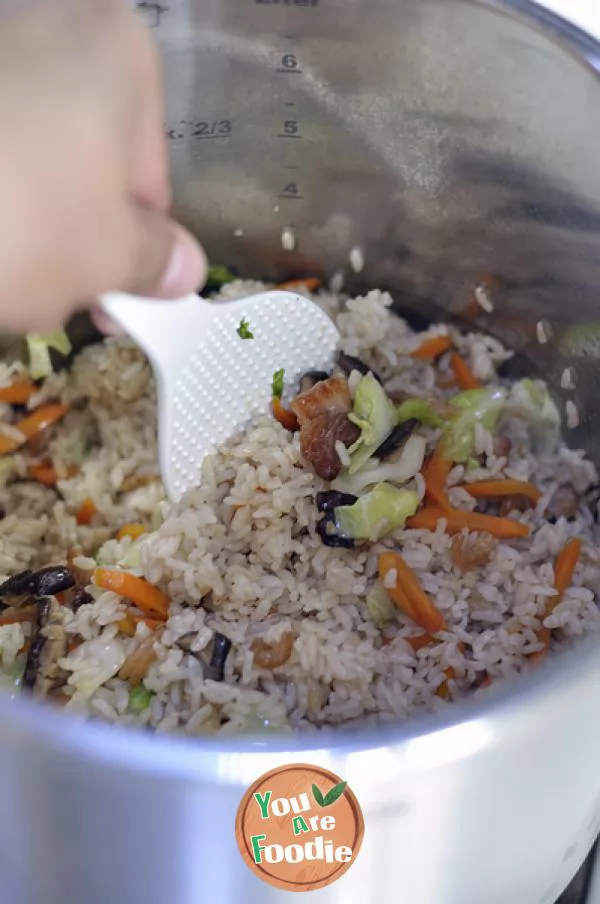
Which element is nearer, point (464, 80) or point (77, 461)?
point (464, 80)

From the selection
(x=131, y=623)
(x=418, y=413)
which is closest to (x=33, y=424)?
(x=131, y=623)

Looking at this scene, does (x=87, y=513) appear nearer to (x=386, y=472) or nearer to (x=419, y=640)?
(x=386, y=472)

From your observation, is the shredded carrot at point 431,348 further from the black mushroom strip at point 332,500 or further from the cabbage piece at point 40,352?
the cabbage piece at point 40,352

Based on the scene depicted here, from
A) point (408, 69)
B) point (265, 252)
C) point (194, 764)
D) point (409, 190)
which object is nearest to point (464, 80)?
point (408, 69)

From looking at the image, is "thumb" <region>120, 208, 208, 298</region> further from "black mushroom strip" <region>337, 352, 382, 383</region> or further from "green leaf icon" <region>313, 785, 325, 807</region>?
"black mushroom strip" <region>337, 352, 382, 383</region>

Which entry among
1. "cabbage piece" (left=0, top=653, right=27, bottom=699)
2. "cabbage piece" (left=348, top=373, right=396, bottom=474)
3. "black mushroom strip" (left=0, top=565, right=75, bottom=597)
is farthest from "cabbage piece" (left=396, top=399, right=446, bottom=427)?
"cabbage piece" (left=0, top=653, right=27, bottom=699)

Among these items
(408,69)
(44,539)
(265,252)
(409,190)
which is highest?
(408,69)

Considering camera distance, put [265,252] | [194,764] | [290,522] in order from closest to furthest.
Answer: [194,764] < [290,522] < [265,252]

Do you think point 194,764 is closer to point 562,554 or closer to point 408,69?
point 562,554
